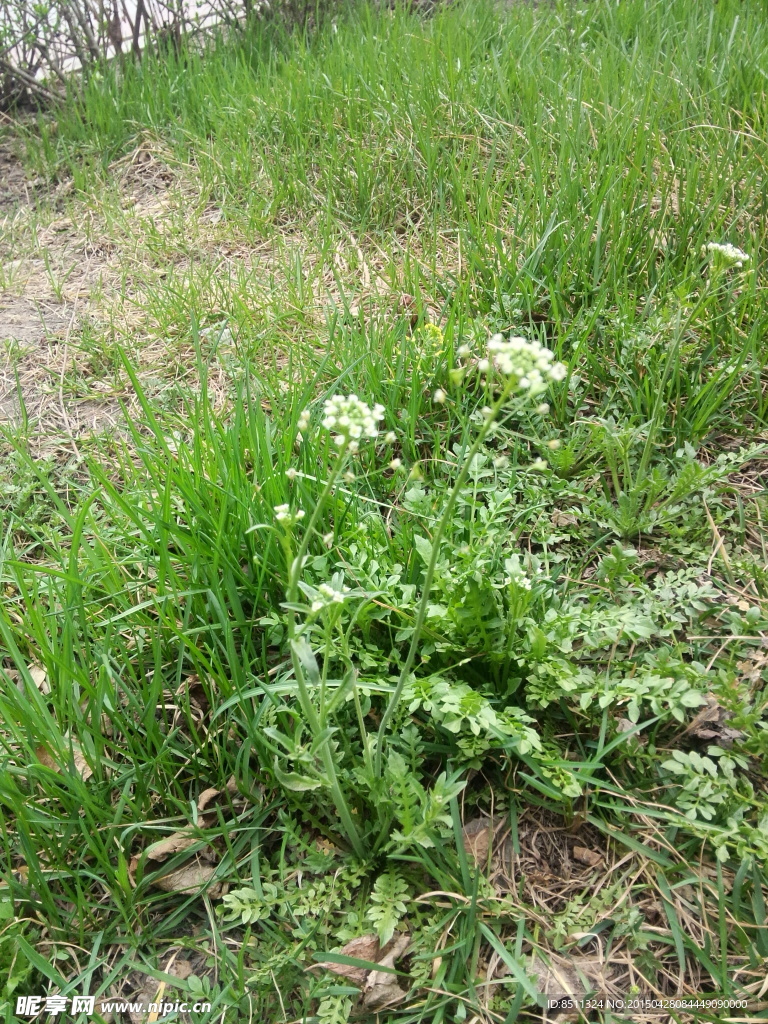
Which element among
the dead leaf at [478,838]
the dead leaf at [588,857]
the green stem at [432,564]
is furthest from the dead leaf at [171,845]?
the dead leaf at [588,857]

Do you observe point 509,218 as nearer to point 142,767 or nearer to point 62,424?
point 62,424

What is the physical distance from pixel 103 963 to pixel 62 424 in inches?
73.7

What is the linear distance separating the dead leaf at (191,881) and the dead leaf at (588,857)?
740 millimetres

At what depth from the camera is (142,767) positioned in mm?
1438

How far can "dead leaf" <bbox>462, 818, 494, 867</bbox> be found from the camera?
1362 millimetres

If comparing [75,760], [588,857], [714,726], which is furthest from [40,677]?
[714,726]

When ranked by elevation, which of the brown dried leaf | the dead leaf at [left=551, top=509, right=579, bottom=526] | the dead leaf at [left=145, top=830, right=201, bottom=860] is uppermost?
the dead leaf at [left=551, top=509, right=579, bottom=526]

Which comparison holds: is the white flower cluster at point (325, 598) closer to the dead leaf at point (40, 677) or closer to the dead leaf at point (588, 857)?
the dead leaf at point (588, 857)

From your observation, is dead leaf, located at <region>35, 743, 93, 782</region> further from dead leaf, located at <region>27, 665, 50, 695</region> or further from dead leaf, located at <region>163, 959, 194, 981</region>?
dead leaf, located at <region>163, 959, 194, 981</region>

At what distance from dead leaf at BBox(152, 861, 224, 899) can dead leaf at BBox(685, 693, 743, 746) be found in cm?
106

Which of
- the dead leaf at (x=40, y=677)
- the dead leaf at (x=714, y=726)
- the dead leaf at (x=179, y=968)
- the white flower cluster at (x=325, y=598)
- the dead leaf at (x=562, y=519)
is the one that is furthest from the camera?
the dead leaf at (x=562, y=519)

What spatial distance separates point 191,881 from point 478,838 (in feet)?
2.00

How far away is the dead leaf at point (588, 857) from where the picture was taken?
4.45ft

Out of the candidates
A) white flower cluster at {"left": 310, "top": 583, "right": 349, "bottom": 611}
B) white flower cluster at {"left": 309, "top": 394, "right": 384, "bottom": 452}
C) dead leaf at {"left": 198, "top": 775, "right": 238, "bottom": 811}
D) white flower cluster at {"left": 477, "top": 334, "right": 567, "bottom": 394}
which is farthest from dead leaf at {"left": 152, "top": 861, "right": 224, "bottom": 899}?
white flower cluster at {"left": 477, "top": 334, "right": 567, "bottom": 394}
